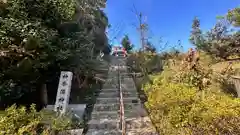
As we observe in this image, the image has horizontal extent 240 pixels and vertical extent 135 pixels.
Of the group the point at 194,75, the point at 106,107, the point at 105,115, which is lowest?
the point at 105,115

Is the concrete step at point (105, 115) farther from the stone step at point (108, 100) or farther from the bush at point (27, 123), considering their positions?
the bush at point (27, 123)

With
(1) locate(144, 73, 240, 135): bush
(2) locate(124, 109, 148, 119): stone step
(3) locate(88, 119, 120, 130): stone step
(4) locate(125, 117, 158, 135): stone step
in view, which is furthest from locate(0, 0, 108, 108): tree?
(1) locate(144, 73, 240, 135): bush

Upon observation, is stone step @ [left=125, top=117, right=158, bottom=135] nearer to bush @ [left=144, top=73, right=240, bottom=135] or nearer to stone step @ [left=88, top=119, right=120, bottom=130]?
bush @ [left=144, top=73, right=240, bottom=135]

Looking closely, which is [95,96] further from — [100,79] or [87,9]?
[87,9]

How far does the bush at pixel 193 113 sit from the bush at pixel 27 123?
2.59m

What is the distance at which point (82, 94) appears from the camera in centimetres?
861

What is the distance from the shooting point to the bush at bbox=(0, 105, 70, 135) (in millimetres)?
4309

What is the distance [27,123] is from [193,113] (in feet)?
12.8

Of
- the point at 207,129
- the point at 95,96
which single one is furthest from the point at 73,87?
the point at 207,129

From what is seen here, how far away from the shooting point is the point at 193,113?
13.2 feet

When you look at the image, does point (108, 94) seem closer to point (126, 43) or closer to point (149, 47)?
point (149, 47)

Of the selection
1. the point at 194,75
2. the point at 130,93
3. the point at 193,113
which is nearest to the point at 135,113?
the point at 130,93

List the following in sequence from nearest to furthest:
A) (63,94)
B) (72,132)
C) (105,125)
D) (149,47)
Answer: (72,132) < (105,125) < (63,94) < (149,47)

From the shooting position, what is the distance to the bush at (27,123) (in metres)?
4.31
